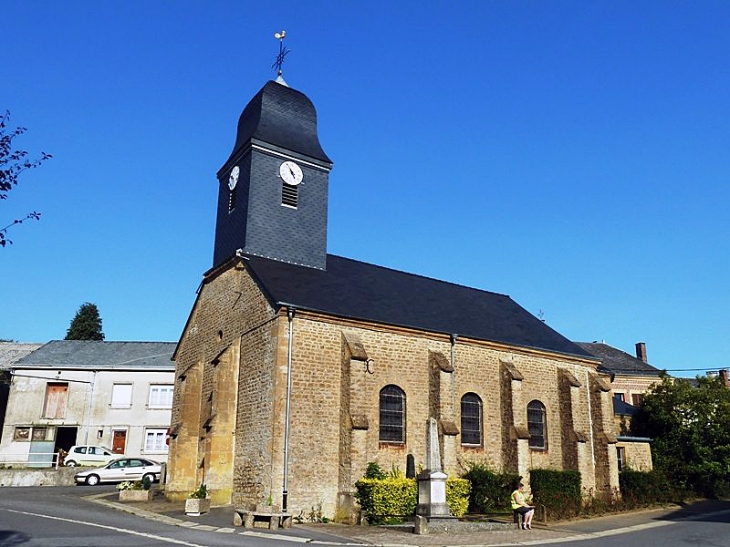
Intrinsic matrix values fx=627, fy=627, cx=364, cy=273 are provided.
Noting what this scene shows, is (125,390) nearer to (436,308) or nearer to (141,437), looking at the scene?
(141,437)

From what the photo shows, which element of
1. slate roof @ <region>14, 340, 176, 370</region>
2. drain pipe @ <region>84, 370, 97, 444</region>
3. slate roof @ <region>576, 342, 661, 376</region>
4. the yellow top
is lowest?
the yellow top

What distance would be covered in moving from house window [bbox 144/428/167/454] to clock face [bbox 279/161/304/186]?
734 inches

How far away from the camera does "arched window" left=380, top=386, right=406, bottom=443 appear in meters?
19.1

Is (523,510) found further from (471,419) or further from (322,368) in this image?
(322,368)

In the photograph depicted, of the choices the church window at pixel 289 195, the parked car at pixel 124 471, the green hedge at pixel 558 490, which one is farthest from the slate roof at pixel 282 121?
the parked car at pixel 124 471

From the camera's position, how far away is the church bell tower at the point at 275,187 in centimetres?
2106

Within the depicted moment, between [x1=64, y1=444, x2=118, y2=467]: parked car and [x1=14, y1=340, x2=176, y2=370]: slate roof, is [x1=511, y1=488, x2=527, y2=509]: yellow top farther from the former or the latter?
[x1=14, y1=340, x2=176, y2=370]: slate roof

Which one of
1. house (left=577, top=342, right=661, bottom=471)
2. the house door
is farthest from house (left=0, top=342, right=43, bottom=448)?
house (left=577, top=342, right=661, bottom=471)

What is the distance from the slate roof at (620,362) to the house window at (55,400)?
3542 centimetres

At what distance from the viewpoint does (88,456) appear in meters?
29.5

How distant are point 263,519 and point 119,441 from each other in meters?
22.3

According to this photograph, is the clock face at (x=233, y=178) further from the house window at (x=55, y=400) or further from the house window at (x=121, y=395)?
the house window at (x=55, y=400)

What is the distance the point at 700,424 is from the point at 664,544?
15202 millimetres

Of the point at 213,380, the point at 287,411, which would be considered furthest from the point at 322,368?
the point at 213,380
